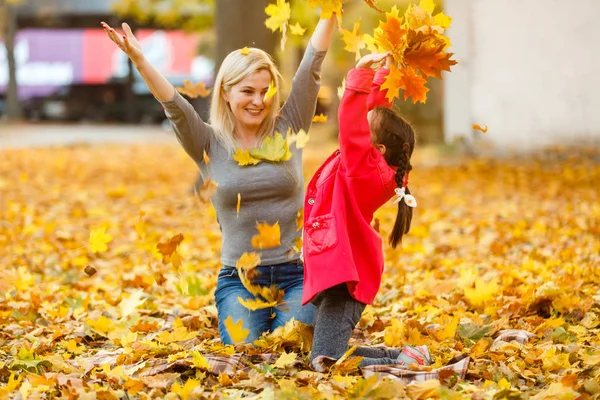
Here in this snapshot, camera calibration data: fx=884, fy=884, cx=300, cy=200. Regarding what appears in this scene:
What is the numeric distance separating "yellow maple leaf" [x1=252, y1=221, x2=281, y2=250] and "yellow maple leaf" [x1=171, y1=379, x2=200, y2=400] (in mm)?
787

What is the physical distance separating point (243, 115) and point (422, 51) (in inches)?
35.7

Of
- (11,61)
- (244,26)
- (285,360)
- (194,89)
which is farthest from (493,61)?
(11,61)

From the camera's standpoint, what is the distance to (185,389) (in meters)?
3.09

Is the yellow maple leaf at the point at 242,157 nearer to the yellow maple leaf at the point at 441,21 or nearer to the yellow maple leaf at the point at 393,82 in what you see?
the yellow maple leaf at the point at 393,82

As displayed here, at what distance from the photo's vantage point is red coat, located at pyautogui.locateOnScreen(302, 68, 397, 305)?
320 cm

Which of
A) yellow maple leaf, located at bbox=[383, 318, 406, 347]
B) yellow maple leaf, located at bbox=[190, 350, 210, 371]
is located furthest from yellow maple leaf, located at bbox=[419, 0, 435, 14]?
yellow maple leaf, located at bbox=[190, 350, 210, 371]

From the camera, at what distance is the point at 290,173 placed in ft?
12.8

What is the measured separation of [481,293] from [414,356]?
1138mm

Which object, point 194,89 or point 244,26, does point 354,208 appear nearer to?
point 194,89

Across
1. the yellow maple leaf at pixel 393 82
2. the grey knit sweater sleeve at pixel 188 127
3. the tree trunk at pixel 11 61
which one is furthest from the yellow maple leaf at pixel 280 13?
the tree trunk at pixel 11 61

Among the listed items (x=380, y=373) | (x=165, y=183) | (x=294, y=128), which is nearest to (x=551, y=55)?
(x=165, y=183)

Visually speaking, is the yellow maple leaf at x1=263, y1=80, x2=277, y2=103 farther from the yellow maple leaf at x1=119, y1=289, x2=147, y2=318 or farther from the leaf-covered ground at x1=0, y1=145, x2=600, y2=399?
the yellow maple leaf at x1=119, y1=289, x2=147, y2=318

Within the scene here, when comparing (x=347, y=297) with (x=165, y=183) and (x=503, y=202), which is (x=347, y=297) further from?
(x=165, y=183)

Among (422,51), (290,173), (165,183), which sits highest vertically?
(422,51)
